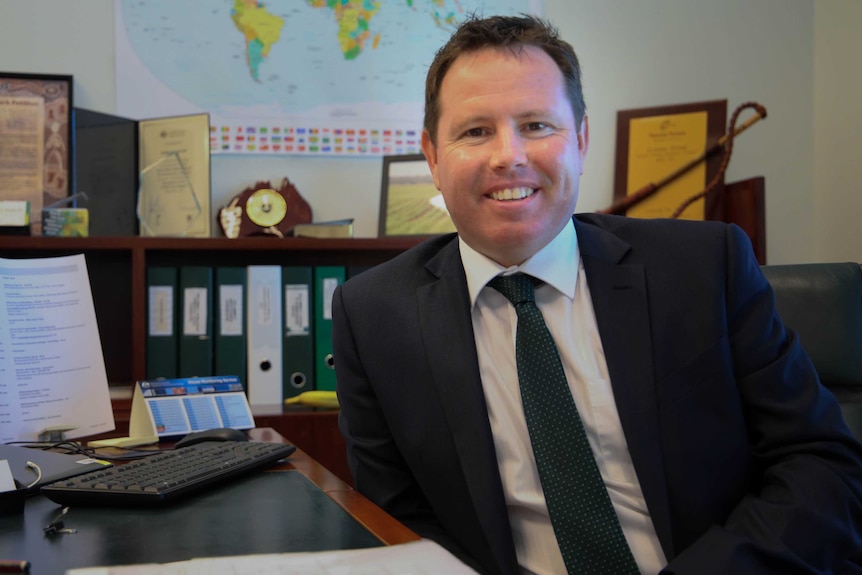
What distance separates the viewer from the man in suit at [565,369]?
1.15m

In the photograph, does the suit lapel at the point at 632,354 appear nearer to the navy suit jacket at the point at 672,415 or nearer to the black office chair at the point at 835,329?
the navy suit jacket at the point at 672,415

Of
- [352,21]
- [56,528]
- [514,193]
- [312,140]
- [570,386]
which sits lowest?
[56,528]

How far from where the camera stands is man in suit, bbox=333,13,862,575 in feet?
3.76

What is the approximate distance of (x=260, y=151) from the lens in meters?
Answer: 2.46

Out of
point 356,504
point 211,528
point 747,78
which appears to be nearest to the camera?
point 211,528

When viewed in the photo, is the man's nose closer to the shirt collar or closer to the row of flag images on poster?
the shirt collar

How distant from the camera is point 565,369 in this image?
123 centimetres

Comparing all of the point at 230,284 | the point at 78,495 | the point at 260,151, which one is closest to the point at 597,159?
the point at 260,151

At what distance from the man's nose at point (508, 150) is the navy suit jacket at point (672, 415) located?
0.17m

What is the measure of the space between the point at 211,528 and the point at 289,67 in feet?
5.95

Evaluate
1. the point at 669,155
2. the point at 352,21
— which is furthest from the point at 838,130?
the point at 352,21

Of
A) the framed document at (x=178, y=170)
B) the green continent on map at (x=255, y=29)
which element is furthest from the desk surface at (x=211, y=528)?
the green continent on map at (x=255, y=29)

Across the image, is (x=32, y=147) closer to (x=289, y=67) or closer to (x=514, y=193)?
(x=289, y=67)

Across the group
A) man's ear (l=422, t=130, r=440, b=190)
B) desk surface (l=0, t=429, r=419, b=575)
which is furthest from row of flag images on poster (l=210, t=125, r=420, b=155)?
desk surface (l=0, t=429, r=419, b=575)
